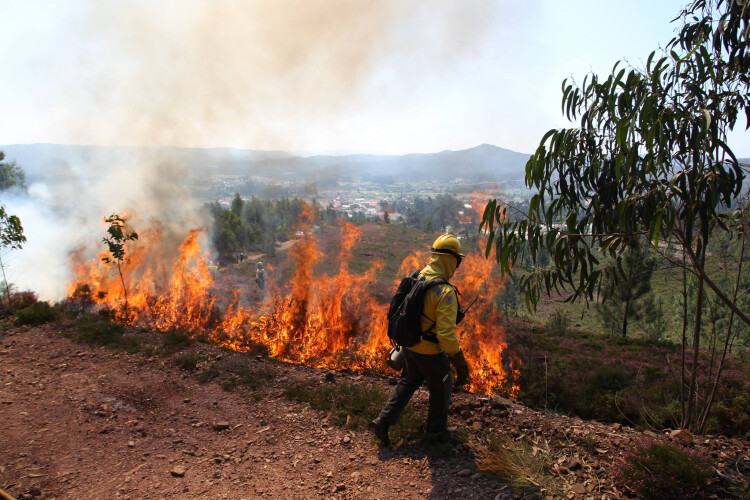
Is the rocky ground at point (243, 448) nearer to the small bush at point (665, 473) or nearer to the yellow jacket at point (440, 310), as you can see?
the small bush at point (665, 473)

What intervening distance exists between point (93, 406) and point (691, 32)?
7747mm

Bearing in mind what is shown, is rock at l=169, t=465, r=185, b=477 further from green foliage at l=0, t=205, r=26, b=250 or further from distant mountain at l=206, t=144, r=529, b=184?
distant mountain at l=206, t=144, r=529, b=184

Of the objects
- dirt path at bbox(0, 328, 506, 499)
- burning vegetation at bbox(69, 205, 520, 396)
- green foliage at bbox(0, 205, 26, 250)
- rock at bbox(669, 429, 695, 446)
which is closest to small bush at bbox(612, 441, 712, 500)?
rock at bbox(669, 429, 695, 446)

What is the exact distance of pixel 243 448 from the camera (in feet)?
13.9

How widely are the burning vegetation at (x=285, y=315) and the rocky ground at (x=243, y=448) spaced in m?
2.67

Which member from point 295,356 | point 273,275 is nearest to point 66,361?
point 295,356

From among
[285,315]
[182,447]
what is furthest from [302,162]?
[182,447]

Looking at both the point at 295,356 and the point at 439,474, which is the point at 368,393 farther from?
the point at 295,356

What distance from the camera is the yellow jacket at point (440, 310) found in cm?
338

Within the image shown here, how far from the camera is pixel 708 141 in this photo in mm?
2699

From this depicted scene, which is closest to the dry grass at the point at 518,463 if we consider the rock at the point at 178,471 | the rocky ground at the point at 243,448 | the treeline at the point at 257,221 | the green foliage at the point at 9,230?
the rocky ground at the point at 243,448

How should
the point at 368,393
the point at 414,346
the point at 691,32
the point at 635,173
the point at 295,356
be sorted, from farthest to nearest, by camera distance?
the point at 295,356
the point at 368,393
the point at 414,346
the point at 691,32
the point at 635,173

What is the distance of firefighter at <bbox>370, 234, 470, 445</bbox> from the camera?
3.41 metres

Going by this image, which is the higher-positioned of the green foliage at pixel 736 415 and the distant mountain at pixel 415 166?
the distant mountain at pixel 415 166
